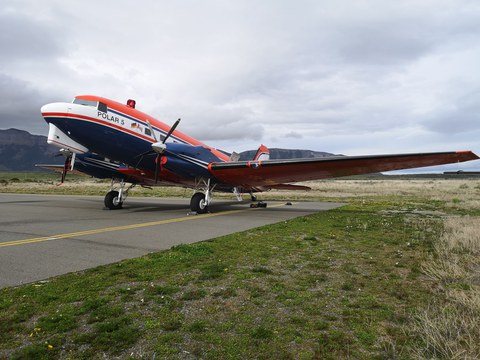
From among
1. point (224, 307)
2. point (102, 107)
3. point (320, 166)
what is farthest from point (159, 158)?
point (224, 307)

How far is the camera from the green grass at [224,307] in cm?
381

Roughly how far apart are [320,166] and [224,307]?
13087 mm

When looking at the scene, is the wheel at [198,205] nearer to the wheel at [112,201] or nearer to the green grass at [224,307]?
the wheel at [112,201]

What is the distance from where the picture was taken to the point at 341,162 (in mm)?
16062

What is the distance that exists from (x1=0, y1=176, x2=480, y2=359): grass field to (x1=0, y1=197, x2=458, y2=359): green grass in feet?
0.06

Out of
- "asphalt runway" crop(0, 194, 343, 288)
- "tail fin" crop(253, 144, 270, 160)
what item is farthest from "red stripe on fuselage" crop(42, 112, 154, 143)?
"tail fin" crop(253, 144, 270, 160)

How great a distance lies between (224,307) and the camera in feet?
16.4

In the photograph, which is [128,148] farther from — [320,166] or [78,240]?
[320,166]

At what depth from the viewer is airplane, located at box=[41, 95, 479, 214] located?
15.3m

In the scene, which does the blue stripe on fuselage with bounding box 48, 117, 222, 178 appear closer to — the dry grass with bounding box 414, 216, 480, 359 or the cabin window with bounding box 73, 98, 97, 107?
the cabin window with bounding box 73, 98, 97, 107

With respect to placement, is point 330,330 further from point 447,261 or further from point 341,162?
point 341,162

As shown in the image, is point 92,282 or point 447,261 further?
point 447,261

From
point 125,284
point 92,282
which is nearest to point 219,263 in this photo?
point 125,284

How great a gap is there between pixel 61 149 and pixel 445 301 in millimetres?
19208
